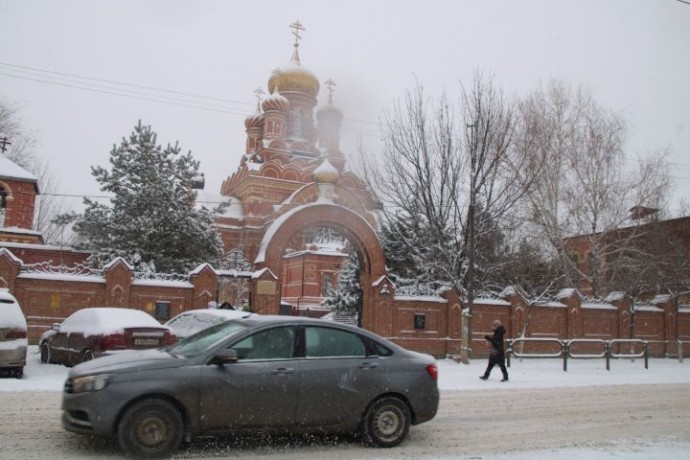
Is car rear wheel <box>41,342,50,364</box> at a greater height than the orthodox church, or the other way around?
the orthodox church

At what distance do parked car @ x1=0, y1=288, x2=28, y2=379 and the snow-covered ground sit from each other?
37cm

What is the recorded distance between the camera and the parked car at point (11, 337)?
11.1 meters

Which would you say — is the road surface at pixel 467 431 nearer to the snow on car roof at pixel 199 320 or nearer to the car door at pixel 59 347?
the car door at pixel 59 347

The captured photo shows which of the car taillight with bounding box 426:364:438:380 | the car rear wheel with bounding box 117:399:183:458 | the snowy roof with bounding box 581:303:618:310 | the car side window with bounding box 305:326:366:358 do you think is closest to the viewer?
the car rear wheel with bounding box 117:399:183:458

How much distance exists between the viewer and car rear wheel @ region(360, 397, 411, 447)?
7.34 m

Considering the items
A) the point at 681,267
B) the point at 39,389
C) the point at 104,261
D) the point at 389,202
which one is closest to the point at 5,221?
the point at 104,261

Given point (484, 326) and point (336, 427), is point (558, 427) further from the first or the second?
point (484, 326)

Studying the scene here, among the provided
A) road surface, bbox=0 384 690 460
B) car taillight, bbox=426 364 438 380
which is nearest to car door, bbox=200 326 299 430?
road surface, bbox=0 384 690 460

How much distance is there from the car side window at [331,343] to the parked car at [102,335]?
20.2ft

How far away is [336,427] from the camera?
7.17m

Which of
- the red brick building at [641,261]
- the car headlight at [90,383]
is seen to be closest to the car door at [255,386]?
the car headlight at [90,383]

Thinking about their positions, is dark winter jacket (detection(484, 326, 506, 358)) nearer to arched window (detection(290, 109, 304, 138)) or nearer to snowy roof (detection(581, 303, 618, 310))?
snowy roof (detection(581, 303, 618, 310))

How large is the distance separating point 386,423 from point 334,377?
94 centimetres

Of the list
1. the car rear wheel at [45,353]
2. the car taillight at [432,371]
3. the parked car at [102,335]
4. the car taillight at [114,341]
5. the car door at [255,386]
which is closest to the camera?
the car door at [255,386]
